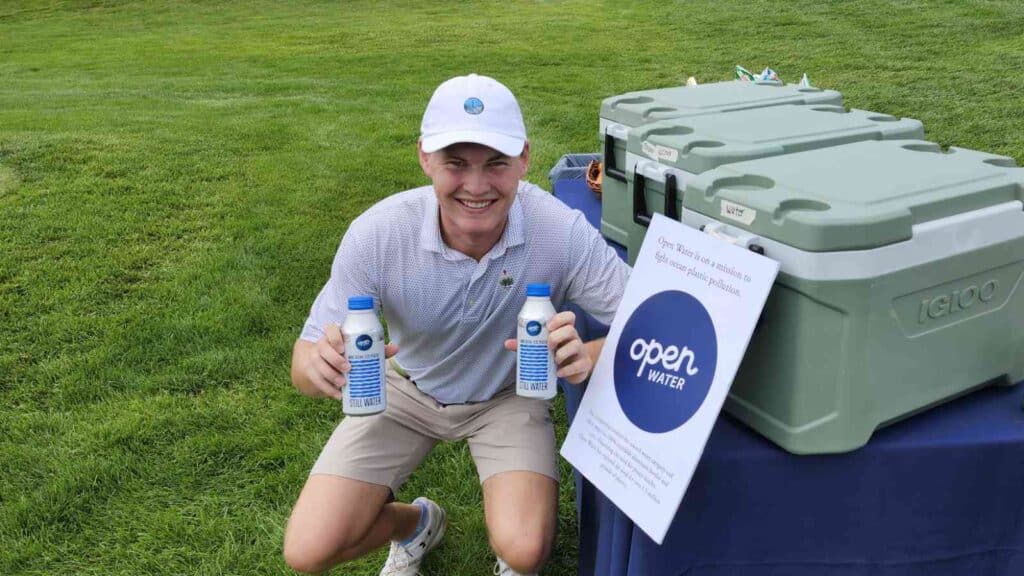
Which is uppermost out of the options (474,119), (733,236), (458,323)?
(474,119)

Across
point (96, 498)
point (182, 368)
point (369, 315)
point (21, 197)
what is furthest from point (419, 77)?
point (369, 315)

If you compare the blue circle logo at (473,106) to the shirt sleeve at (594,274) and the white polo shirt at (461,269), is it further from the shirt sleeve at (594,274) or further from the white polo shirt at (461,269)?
the shirt sleeve at (594,274)

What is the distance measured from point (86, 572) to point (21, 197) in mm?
3696

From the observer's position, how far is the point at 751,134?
1.96 m

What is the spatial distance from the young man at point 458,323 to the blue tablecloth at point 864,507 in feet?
1.16

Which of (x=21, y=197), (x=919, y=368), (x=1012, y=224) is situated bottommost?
(x=21, y=197)

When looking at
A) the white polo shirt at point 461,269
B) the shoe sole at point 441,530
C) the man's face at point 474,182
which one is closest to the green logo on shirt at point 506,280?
the white polo shirt at point 461,269

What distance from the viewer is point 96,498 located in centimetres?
271

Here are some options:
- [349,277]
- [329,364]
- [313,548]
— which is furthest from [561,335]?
[313,548]

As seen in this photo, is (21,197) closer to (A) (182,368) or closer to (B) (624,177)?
(A) (182,368)

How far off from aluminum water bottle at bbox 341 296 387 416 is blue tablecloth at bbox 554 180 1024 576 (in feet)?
1.71

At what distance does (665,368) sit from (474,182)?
64 cm

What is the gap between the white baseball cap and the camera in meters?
1.79

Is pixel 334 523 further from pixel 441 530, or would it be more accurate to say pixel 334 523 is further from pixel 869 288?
pixel 869 288
